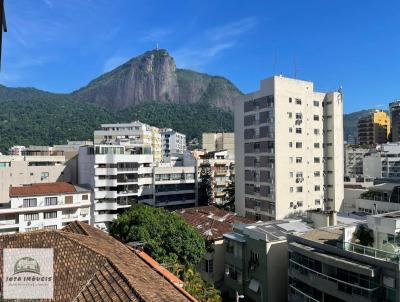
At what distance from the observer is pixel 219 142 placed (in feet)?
401

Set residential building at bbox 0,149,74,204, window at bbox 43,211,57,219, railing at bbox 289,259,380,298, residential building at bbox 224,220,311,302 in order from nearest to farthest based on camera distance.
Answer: railing at bbox 289,259,380,298, residential building at bbox 224,220,311,302, window at bbox 43,211,57,219, residential building at bbox 0,149,74,204

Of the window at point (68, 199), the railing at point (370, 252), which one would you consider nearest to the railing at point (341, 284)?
the railing at point (370, 252)

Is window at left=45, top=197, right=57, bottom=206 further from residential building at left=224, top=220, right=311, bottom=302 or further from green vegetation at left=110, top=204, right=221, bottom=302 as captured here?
residential building at left=224, top=220, right=311, bottom=302

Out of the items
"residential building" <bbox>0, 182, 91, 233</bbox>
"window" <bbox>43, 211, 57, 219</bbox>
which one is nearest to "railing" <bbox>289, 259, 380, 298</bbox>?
"residential building" <bbox>0, 182, 91, 233</bbox>

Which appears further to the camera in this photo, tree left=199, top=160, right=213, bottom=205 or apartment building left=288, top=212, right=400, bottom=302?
tree left=199, top=160, right=213, bottom=205

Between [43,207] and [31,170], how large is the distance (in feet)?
45.1

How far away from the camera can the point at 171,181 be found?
190 feet

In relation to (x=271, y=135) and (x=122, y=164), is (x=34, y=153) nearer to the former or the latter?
(x=122, y=164)

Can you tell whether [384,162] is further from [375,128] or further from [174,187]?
[174,187]

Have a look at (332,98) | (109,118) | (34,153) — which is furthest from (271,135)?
(109,118)

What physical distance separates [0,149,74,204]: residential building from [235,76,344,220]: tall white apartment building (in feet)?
100

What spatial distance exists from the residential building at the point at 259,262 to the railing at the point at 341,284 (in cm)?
239

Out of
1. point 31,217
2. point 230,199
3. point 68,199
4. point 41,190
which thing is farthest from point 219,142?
point 31,217

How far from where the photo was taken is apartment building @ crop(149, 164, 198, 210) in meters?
56.3
